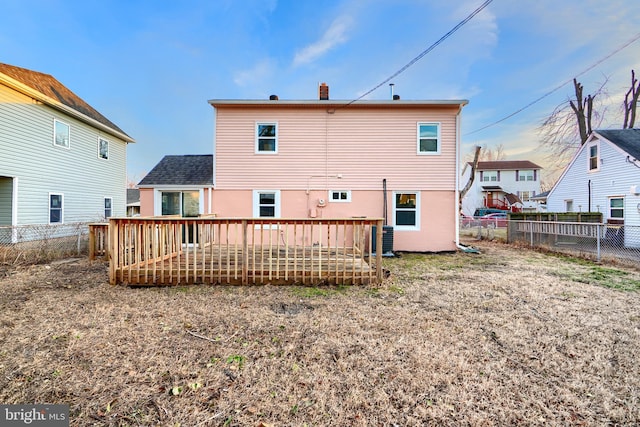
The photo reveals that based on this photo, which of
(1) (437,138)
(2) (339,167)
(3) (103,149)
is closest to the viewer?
(1) (437,138)

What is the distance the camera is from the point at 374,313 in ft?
12.8

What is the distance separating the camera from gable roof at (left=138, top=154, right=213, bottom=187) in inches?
378

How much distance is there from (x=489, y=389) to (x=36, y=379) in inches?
153

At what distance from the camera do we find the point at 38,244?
26.7ft

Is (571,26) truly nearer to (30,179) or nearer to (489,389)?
(489,389)

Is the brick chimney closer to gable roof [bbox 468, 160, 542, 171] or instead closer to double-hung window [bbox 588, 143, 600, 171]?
double-hung window [bbox 588, 143, 600, 171]

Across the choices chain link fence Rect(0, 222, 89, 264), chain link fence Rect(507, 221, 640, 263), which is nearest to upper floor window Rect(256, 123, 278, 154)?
chain link fence Rect(0, 222, 89, 264)

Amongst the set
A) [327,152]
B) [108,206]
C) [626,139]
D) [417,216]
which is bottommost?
[417,216]

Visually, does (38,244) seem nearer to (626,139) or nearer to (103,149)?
(103,149)

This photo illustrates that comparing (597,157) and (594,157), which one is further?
(594,157)

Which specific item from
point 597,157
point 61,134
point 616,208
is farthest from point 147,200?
point 597,157

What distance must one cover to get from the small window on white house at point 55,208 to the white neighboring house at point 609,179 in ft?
69.6

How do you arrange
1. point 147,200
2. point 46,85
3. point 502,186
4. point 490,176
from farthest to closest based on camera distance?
1. point 490,176
2. point 502,186
3. point 46,85
4. point 147,200

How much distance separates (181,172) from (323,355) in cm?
946
